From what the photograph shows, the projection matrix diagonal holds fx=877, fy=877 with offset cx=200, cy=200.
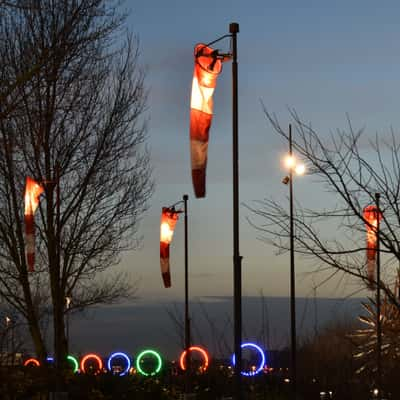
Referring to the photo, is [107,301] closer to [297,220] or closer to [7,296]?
[7,296]

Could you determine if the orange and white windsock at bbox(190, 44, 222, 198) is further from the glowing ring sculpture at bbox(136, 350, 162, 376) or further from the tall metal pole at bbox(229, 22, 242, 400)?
the glowing ring sculpture at bbox(136, 350, 162, 376)

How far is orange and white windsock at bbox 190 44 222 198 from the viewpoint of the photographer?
500 inches

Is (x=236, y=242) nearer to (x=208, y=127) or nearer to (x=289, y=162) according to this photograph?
(x=208, y=127)

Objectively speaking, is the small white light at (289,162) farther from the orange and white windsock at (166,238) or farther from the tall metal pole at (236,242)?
the tall metal pole at (236,242)

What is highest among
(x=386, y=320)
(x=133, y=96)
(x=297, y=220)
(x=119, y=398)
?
(x=133, y=96)

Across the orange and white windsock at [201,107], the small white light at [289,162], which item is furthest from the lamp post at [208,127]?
the small white light at [289,162]

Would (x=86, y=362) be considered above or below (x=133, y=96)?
below

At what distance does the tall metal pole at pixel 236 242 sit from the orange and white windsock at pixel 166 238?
1253 centimetres

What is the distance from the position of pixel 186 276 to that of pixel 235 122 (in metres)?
14.3

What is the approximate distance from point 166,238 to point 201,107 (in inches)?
541

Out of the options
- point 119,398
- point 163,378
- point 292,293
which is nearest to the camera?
point 292,293

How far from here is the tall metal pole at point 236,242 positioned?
13.5 meters

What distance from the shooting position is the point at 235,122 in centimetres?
1410

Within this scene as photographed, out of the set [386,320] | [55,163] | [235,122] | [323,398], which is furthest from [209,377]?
[235,122]
